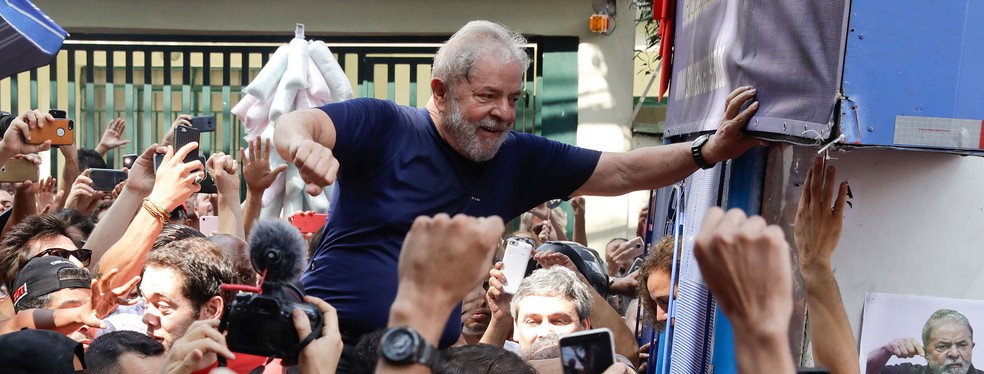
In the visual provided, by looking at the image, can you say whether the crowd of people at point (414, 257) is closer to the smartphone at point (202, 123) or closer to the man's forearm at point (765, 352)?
the man's forearm at point (765, 352)

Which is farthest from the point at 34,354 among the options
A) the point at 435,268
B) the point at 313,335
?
the point at 435,268

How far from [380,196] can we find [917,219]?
5.27 ft

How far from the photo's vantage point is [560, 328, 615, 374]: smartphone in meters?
2.10

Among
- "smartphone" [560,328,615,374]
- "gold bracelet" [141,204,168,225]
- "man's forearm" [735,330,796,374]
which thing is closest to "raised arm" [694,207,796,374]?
"man's forearm" [735,330,796,374]

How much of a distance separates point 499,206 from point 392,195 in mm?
360

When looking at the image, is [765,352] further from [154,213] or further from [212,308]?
[154,213]

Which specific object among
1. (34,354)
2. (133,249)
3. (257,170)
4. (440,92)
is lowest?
(34,354)

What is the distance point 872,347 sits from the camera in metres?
3.43

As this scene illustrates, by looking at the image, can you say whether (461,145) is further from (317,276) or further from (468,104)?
(317,276)

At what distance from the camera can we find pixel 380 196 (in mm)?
3350

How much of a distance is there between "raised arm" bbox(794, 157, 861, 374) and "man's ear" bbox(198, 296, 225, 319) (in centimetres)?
203

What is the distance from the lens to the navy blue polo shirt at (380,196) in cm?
330

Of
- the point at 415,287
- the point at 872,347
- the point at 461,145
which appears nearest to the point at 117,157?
the point at 461,145

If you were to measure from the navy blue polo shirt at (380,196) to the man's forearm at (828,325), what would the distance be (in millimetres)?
995
